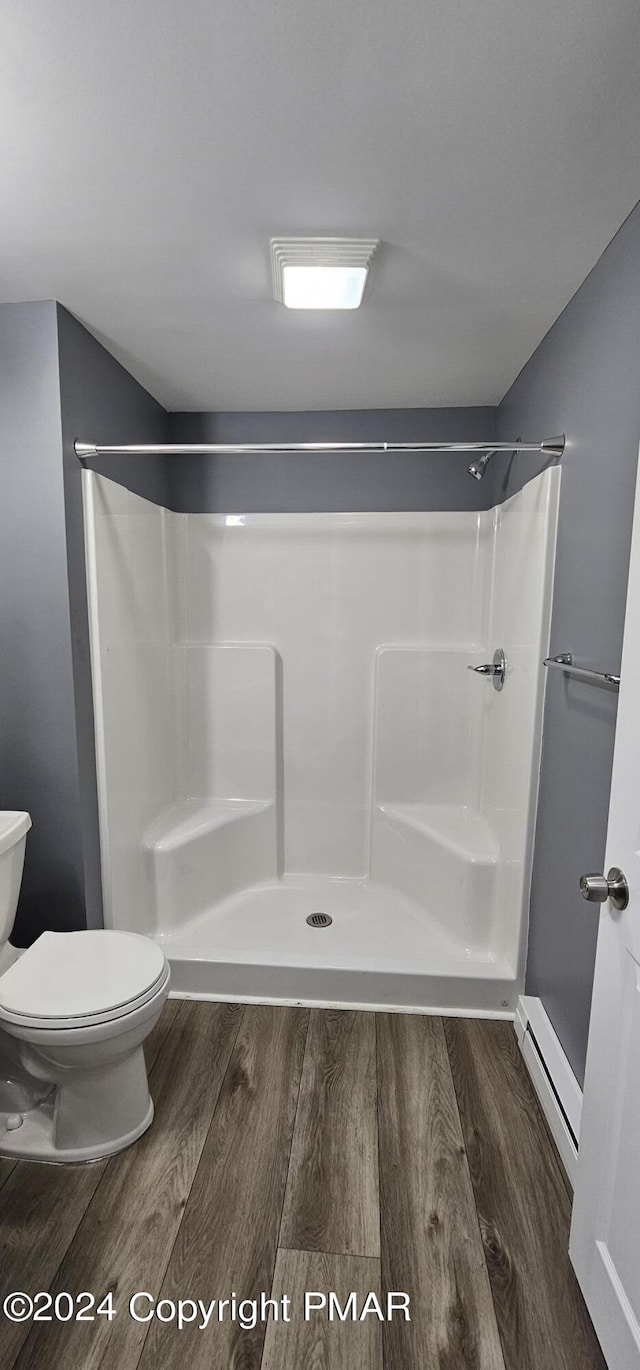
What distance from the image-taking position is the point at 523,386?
7.23 feet

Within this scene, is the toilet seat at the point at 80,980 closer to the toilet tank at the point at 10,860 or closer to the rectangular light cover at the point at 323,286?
the toilet tank at the point at 10,860

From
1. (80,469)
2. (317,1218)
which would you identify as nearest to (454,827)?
(317,1218)

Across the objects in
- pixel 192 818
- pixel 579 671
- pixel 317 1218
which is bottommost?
pixel 317 1218

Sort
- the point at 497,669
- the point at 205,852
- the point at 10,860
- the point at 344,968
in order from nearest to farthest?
the point at 10,860, the point at 344,968, the point at 497,669, the point at 205,852

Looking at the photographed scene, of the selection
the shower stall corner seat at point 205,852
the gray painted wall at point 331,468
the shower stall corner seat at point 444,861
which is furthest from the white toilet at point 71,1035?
the gray painted wall at point 331,468

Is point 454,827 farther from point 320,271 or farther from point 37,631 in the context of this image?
point 320,271

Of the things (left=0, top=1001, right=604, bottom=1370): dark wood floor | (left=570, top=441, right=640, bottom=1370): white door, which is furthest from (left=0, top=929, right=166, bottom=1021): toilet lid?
(left=570, top=441, right=640, bottom=1370): white door

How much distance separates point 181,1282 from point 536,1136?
91 centimetres

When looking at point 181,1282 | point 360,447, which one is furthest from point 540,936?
point 360,447

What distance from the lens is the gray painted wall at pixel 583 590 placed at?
4.51ft

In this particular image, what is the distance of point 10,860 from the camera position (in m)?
1.67

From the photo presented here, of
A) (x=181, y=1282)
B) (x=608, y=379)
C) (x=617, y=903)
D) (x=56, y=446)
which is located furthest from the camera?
(x=56, y=446)

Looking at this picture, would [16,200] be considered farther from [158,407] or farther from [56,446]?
[158,407]

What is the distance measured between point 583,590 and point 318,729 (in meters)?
1.52
